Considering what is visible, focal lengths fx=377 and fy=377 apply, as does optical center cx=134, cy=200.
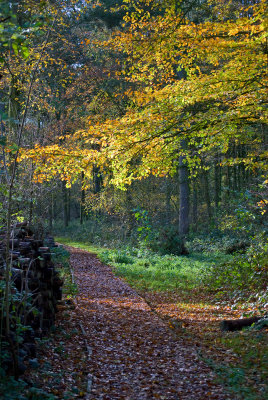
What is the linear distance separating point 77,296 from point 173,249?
28.1 ft

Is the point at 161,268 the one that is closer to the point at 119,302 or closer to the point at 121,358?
the point at 119,302

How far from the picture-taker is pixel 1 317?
164 inches

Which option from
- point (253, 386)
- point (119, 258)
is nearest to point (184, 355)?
point (253, 386)

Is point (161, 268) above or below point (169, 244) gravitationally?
below

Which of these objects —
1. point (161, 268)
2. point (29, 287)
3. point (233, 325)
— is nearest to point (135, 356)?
point (29, 287)

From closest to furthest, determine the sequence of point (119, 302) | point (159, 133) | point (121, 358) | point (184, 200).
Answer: point (121, 358) < point (159, 133) < point (119, 302) < point (184, 200)

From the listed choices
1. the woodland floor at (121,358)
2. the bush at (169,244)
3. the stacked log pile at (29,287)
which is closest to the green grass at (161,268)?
the bush at (169,244)

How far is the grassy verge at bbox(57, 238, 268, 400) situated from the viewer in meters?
5.31

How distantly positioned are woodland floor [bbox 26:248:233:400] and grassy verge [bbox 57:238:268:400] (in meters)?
0.27

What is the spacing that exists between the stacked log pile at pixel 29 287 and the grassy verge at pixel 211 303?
8.39 feet

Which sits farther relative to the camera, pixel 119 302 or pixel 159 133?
pixel 119 302

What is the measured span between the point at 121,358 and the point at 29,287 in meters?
1.84

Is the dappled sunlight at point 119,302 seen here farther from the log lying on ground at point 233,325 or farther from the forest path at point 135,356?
the log lying on ground at point 233,325

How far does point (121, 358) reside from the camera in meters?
5.96
